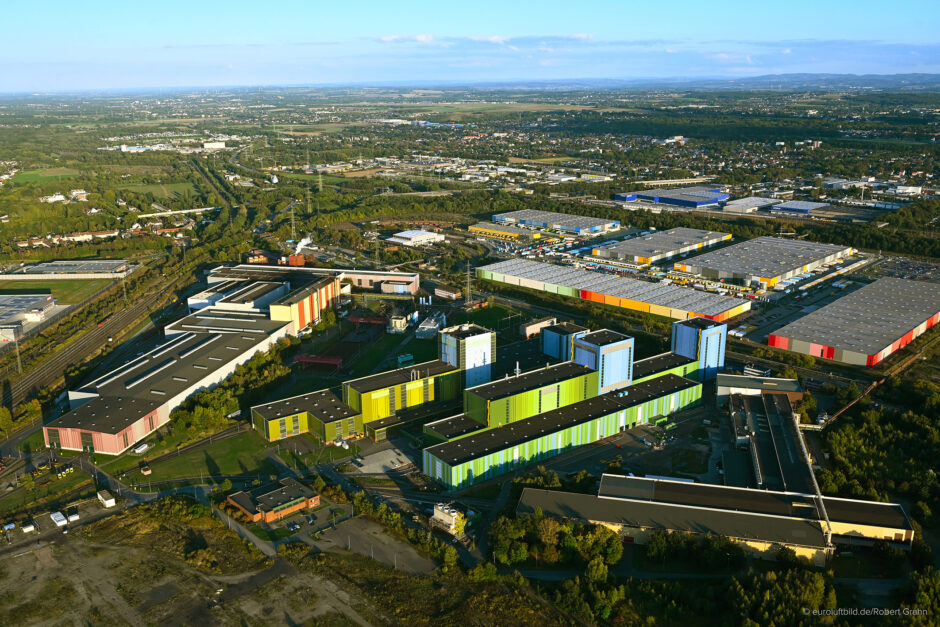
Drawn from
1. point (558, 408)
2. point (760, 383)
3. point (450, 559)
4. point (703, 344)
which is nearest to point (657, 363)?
point (703, 344)

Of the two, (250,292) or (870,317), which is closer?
(870,317)

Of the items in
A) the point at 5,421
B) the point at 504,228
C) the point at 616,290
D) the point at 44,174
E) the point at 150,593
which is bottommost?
the point at 150,593

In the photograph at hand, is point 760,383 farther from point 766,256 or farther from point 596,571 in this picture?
point 766,256

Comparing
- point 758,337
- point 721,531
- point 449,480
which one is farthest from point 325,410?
point 758,337

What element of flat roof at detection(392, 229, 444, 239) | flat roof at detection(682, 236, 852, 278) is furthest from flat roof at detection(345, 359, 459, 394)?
flat roof at detection(392, 229, 444, 239)

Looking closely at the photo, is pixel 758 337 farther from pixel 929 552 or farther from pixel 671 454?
pixel 929 552

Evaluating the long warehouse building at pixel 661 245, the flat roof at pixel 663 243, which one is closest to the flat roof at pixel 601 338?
the long warehouse building at pixel 661 245

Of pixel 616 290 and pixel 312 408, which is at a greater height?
pixel 616 290
